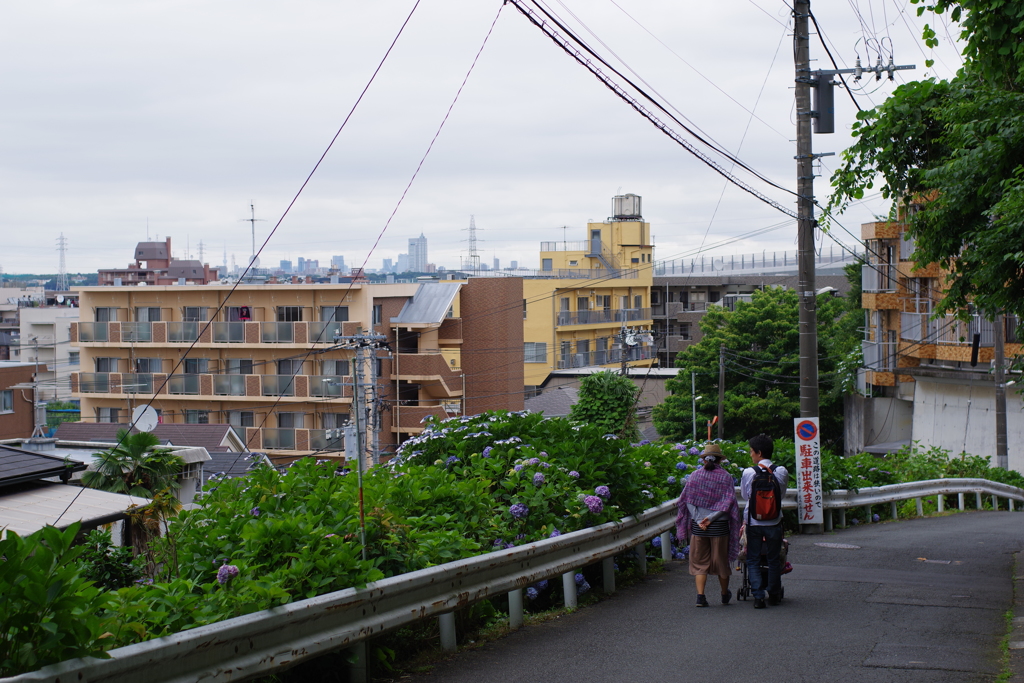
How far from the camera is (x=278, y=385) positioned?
43.8 metres

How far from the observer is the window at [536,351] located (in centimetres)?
6494

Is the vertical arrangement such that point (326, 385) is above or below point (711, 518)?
below

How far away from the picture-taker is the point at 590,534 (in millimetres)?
7953

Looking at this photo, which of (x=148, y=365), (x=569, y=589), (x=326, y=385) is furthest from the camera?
(x=148, y=365)

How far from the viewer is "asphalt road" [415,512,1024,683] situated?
6043 millimetres

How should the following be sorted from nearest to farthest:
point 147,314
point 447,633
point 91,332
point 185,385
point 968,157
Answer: point 447,633
point 968,157
point 185,385
point 91,332
point 147,314

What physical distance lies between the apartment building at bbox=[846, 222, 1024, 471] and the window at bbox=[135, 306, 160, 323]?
34.0 metres

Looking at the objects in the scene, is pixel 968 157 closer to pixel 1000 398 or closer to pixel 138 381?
pixel 1000 398

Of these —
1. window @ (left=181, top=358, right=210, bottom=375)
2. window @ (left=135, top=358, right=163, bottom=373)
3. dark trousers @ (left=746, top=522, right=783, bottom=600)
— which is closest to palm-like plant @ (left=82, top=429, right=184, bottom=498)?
dark trousers @ (left=746, top=522, right=783, bottom=600)

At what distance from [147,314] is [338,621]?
151 ft

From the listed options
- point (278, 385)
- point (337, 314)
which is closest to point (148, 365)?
point (278, 385)

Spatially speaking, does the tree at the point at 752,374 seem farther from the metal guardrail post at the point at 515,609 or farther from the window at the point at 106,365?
the metal guardrail post at the point at 515,609

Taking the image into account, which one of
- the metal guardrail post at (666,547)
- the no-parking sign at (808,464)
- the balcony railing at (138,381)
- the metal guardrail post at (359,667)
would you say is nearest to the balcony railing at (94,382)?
the balcony railing at (138,381)

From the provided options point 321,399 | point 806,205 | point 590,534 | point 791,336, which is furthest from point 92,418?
point 590,534
